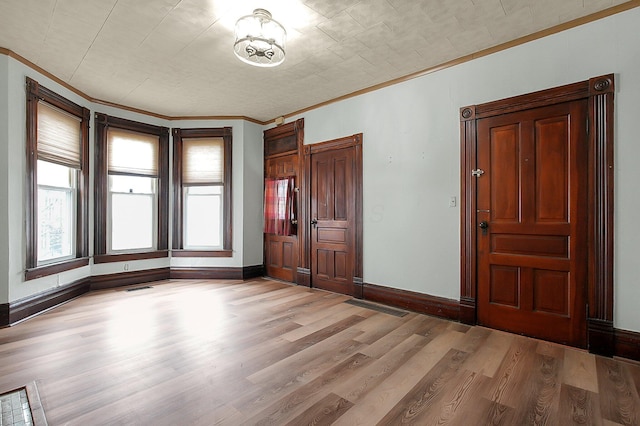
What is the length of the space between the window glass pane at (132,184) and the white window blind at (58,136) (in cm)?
60

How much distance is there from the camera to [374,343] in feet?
9.23

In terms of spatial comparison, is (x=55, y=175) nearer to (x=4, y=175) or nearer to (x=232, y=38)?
(x=4, y=175)

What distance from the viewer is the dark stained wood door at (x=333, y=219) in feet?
14.4

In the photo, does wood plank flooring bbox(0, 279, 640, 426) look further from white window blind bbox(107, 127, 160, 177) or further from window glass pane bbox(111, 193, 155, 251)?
white window blind bbox(107, 127, 160, 177)

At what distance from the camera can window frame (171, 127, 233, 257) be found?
542cm

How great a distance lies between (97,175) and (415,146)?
4.59m

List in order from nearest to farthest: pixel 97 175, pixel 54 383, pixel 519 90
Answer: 1. pixel 54 383
2. pixel 519 90
3. pixel 97 175

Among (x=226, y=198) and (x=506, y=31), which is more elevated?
(x=506, y=31)

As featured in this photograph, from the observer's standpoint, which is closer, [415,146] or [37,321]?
[37,321]

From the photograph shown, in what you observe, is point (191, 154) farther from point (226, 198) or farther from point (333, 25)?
point (333, 25)

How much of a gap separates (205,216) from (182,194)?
21.3 inches

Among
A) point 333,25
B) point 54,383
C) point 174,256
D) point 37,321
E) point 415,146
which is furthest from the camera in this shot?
point 174,256

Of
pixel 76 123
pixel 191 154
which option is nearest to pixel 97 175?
pixel 76 123

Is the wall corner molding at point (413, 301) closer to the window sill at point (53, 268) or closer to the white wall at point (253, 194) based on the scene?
the white wall at point (253, 194)
